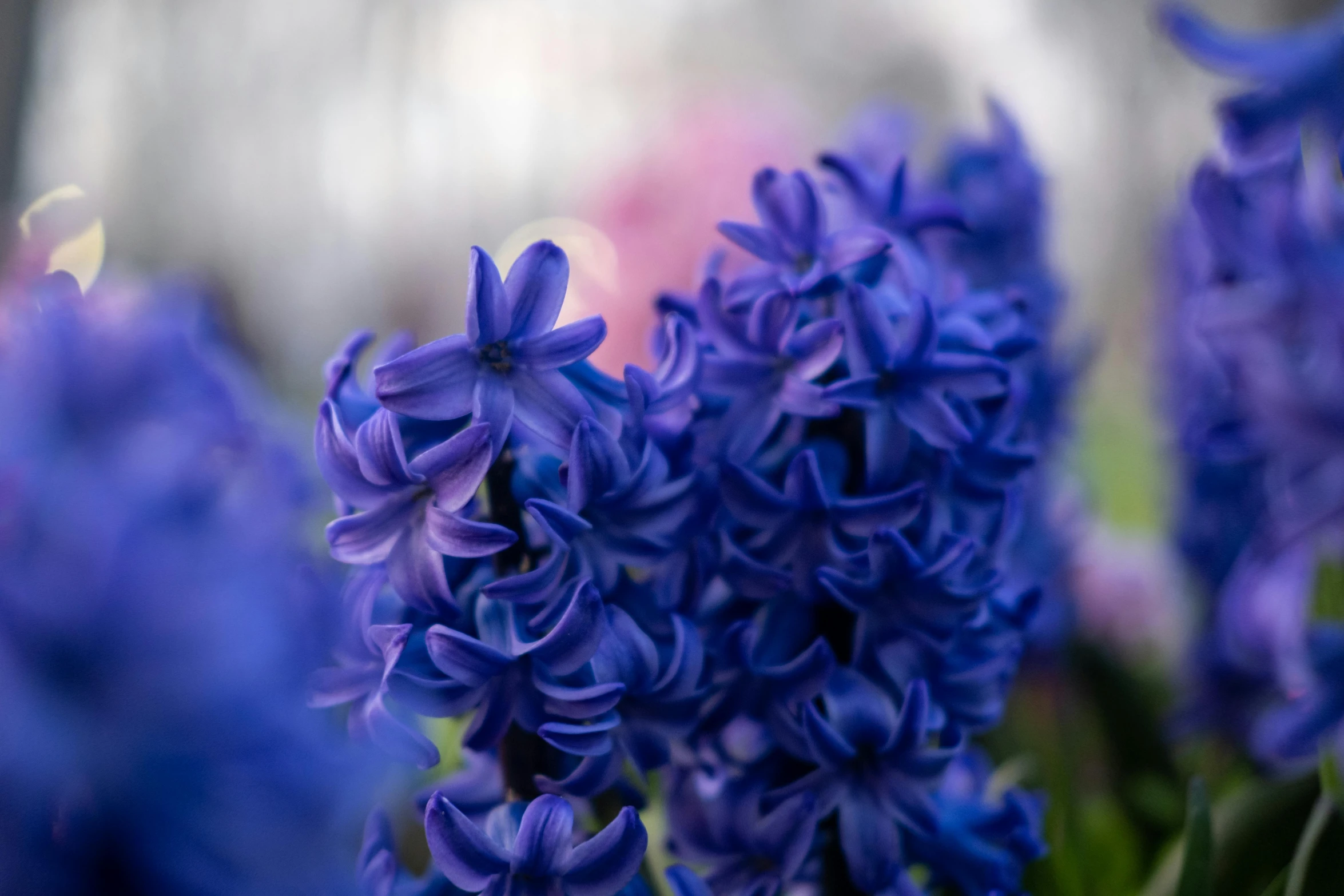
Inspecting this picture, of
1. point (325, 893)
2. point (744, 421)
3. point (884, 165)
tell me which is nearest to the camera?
point (325, 893)

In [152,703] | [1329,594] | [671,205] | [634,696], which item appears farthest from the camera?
[671,205]

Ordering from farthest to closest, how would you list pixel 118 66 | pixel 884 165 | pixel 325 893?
pixel 118 66 < pixel 884 165 < pixel 325 893

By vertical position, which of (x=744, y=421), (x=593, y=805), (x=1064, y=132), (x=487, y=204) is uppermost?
(x=1064, y=132)

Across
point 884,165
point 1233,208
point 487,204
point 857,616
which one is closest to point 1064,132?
point 487,204

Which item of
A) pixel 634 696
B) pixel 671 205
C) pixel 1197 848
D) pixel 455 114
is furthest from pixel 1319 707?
pixel 455 114

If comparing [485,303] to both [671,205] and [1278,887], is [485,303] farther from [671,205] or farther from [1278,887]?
[671,205]

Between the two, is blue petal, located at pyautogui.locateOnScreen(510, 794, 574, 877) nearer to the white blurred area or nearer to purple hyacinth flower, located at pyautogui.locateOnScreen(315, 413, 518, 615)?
purple hyacinth flower, located at pyautogui.locateOnScreen(315, 413, 518, 615)

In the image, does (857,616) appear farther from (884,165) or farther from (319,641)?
(884,165)
